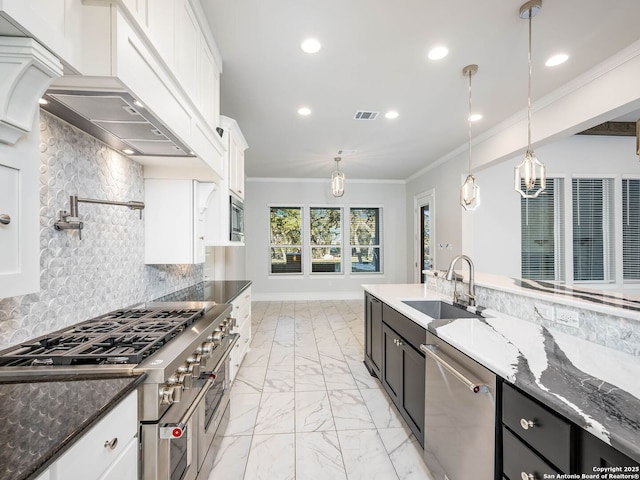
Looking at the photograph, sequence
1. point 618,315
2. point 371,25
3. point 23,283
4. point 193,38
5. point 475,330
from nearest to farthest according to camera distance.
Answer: point 23,283
point 618,315
point 475,330
point 193,38
point 371,25

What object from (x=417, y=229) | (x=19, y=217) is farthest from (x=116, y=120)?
(x=417, y=229)

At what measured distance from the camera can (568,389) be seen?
37.2 inches

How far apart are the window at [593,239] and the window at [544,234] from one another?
0.23 m

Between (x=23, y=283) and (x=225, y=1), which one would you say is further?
(x=225, y=1)

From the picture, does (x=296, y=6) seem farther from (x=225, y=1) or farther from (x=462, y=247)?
(x=462, y=247)

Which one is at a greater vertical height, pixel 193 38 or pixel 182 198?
pixel 193 38

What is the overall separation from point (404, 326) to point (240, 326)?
1731 mm

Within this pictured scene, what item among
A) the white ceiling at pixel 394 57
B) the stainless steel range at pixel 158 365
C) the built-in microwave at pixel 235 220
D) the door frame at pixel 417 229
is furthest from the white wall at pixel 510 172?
the stainless steel range at pixel 158 365

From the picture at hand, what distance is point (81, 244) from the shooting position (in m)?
1.58

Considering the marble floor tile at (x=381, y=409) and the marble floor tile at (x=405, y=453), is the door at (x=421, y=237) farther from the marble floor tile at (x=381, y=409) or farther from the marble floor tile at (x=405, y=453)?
the marble floor tile at (x=405, y=453)

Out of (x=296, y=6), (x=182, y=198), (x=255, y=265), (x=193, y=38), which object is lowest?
(x=255, y=265)

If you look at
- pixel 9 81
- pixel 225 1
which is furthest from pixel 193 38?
pixel 9 81

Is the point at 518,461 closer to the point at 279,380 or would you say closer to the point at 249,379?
the point at 279,380

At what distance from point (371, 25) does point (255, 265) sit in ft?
18.5
